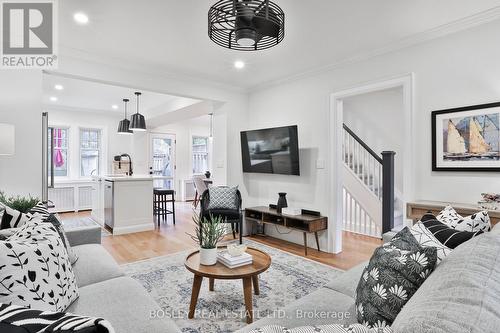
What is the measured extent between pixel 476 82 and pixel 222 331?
3053 millimetres

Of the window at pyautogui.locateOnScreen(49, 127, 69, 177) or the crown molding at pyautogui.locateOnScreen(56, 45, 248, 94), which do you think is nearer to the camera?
the crown molding at pyautogui.locateOnScreen(56, 45, 248, 94)

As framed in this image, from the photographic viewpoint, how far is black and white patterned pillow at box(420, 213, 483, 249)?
148 centimetres

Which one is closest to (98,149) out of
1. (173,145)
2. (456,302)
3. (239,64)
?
(173,145)

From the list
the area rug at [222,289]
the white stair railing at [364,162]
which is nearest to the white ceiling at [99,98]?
the white stair railing at [364,162]

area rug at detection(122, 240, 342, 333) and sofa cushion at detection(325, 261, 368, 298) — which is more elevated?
sofa cushion at detection(325, 261, 368, 298)

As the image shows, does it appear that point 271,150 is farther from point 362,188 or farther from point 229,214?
point 362,188

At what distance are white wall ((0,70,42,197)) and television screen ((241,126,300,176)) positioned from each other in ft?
9.17

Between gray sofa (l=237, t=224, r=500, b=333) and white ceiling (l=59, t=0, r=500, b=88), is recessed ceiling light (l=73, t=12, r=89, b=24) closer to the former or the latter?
white ceiling (l=59, t=0, r=500, b=88)

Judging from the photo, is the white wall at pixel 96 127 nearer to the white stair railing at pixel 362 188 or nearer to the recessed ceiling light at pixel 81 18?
the recessed ceiling light at pixel 81 18

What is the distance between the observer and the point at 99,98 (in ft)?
20.1

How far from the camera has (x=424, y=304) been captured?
2.48 feet

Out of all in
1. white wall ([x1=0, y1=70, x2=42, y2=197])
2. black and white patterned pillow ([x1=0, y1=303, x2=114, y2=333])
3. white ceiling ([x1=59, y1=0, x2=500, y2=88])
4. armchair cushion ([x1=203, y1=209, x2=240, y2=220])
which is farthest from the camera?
armchair cushion ([x1=203, y1=209, x2=240, y2=220])

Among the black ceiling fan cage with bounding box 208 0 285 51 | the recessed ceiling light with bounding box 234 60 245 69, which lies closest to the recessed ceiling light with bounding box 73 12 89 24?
the black ceiling fan cage with bounding box 208 0 285 51

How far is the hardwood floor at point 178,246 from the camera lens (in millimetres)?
3660
